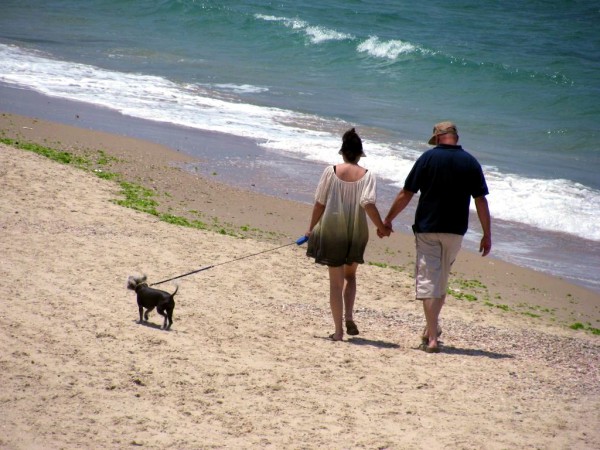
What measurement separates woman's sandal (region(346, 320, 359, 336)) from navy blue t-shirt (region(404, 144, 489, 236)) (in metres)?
1.02

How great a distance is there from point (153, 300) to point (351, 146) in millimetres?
1786

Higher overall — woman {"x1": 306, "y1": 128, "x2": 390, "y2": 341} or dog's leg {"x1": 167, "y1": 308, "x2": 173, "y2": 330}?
woman {"x1": 306, "y1": 128, "x2": 390, "y2": 341}

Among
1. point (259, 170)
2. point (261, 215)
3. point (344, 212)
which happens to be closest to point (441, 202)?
point (344, 212)

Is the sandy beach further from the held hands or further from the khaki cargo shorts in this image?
the held hands

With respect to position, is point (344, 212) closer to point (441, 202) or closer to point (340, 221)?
point (340, 221)

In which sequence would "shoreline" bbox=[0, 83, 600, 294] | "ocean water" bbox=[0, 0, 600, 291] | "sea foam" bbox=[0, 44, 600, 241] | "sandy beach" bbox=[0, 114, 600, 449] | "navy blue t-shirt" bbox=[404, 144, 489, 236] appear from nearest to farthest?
"sandy beach" bbox=[0, 114, 600, 449]
"navy blue t-shirt" bbox=[404, 144, 489, 236]
"shoreline" bbox=[0, 83, 600, 294]
"sea foam" bbox=[0, 44, 600, 241]
"ocean water" bbox=[0, 0, 600, 291]

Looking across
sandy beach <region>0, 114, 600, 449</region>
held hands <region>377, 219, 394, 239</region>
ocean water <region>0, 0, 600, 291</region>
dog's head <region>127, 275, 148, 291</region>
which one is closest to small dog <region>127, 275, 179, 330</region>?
dog's head <region>127, 275, 148, 291</region>

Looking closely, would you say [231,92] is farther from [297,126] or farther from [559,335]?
[559,335]

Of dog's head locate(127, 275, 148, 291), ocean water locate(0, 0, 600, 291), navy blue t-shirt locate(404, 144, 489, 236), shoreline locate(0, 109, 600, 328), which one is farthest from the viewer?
ocean water locate(0, 0, 600, 291)

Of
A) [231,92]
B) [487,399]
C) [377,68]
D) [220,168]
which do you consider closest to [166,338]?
[487,399]

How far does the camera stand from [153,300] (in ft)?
21.0

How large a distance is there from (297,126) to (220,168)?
14.3 feet

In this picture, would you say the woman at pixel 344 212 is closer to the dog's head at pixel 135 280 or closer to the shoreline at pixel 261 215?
the dog's head at pixel 135 280

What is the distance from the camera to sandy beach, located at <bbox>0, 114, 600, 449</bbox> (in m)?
5.12
